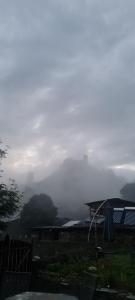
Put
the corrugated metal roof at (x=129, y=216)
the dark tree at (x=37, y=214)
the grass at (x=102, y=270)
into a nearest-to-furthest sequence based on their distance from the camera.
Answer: the grass at (x=102, y=270), the corrugated metal roof at (x=129, y=216), the dark tree at (x=37, y=214)

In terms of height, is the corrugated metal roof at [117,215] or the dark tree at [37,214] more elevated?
the dark tree at [37,214]

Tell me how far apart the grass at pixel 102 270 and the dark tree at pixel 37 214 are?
2395 cm

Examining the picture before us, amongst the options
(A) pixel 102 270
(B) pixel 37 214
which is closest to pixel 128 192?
(B) pixel 37 214

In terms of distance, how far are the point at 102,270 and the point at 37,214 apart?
2655 centimetres

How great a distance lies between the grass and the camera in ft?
39.9

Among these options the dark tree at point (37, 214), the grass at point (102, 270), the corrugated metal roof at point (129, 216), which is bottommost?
the grass at point (102, 270)

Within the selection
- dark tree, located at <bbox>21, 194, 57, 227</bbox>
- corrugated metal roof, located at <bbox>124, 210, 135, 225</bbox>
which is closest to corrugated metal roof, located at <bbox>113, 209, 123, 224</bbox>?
corrugated metal roof, located at <bbox>124, 210, 135, 225</bbox>

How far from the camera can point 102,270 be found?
1355 centimetres

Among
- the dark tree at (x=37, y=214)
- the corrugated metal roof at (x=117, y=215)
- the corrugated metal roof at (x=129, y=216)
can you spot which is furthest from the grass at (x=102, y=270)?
the dark tree at (x=37, y=214)

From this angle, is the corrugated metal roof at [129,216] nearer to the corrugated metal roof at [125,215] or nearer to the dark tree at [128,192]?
the corrugated metal roof at [125,215]

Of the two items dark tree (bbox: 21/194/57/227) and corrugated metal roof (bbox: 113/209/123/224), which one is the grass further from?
dark tree (bbox: 21/194/57/227)

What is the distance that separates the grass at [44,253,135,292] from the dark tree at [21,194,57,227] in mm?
23950

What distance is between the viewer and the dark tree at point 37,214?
3959 cm

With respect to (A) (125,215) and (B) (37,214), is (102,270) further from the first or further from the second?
(B) (37,214)
